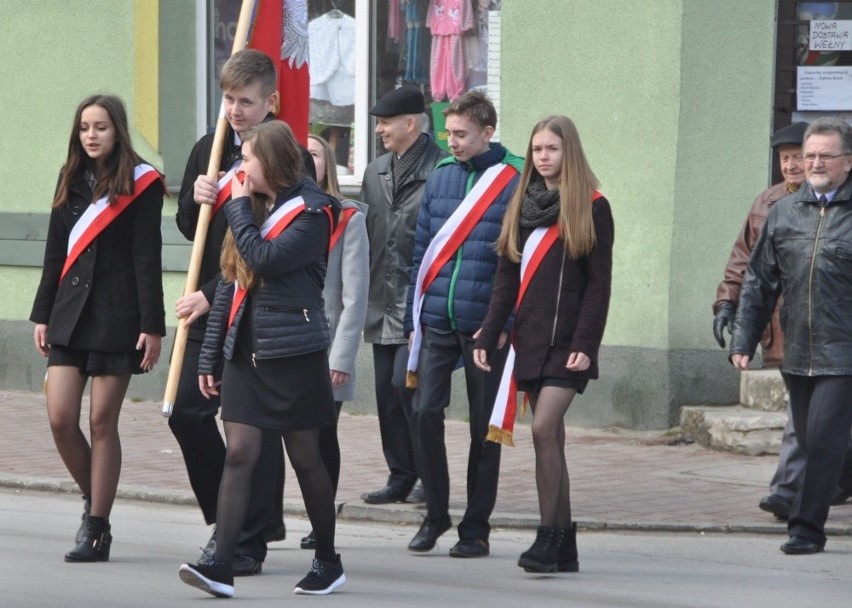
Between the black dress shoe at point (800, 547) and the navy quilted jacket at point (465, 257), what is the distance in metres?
1.68

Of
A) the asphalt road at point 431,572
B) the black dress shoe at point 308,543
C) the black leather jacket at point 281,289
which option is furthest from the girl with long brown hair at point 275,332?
the black dress shoe at point 308,543

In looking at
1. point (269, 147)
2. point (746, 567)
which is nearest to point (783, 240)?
point (746, 567)

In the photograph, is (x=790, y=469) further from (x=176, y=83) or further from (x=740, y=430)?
(x=176, y=83)

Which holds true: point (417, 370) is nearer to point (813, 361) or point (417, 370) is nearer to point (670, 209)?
point (813, 361)

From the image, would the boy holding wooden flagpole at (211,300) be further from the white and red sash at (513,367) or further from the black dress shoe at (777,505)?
the black dress shoe at (777,505)

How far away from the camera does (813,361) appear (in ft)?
24.1

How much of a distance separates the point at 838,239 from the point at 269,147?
2670mm

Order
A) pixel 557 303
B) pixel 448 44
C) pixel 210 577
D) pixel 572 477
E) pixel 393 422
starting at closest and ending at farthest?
pixel 210 577 → pixel 557 303 → pixel 393 422 → pixel 572 477 → pixel 448 44

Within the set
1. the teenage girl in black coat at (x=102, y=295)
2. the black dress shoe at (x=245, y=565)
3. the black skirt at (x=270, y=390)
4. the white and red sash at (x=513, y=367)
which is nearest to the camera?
the black skirt at (x=270, y=390)

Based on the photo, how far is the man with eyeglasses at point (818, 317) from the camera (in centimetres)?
731

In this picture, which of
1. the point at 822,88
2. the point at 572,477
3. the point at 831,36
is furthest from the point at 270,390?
the point at 831,36

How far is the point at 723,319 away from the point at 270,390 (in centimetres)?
270

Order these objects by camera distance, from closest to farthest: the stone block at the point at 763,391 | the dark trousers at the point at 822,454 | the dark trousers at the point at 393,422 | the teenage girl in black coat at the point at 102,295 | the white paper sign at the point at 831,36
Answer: the teenage girl in black coat at the point at 102,295
the dark trousers at the point at 822,454
the dark trousers at the point at 393,422
the stone block at the point at 763,391
the white paper sign at the point at 831,36

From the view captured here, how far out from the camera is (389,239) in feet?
28.4
